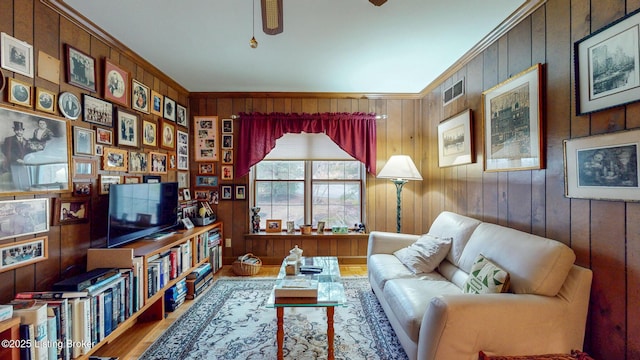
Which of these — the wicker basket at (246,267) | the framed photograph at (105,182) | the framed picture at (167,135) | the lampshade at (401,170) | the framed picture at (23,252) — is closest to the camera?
the framed picture at (23,252)

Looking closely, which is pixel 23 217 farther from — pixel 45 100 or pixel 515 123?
pixel 515 123

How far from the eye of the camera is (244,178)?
374cm

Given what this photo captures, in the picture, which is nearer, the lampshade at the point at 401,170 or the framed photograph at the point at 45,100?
the framed photograph at the point at 45,100

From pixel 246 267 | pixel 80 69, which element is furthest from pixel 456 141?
pixel 80 69

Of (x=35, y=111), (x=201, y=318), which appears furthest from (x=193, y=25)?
(x=201, y=318)

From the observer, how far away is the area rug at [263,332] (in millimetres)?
1877

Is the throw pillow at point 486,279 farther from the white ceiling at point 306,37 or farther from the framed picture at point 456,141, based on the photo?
the white ceiling at point 306,37

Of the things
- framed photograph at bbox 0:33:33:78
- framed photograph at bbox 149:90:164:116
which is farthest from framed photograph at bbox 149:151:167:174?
framed photograph at bbox 0:33:33:78

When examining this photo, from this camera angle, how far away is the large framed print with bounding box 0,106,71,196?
1.50 metres

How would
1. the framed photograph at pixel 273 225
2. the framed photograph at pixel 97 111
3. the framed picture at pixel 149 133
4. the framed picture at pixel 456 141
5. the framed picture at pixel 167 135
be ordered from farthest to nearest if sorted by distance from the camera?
the framed photograph at pixel 273 225 < the framed picture at pixel 167 135 < the framed picture at pixel 149 133 < the framed picture at pixel 456 141 < the framed photograph at pixel 97 111

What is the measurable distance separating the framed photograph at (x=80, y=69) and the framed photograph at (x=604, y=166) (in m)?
3.42

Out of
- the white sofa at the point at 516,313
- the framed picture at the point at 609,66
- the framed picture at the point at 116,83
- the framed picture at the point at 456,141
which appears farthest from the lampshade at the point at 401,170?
the framed picture at the point at 116,83

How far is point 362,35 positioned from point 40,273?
2.92 meters

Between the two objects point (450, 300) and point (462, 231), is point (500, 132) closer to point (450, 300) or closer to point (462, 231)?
point (462, 231)
